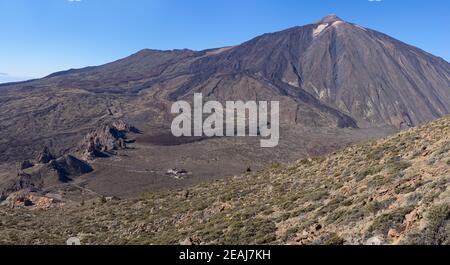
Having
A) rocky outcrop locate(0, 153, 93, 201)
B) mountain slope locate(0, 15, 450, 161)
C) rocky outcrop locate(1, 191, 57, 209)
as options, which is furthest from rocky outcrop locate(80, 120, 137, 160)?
rocky outcrop locate(1, 191, 57, 209)

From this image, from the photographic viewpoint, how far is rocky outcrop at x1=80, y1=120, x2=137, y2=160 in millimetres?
87894

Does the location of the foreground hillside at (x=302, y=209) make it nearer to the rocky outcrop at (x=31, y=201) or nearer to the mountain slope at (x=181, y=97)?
the rocky outcrop at (x=31, y=201)

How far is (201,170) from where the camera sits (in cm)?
7688

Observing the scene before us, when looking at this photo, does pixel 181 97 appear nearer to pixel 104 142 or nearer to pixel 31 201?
pixel 104 142

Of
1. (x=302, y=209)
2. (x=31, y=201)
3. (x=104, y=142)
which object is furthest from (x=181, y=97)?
(x=302, y=209)

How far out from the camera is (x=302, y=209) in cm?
1630

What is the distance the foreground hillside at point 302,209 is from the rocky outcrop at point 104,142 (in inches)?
2313

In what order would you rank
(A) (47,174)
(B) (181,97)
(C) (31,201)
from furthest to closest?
1. (B) (181,97)
2. (A) (47,174)
3. (C) (31,201)

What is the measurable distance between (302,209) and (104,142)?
87441mm

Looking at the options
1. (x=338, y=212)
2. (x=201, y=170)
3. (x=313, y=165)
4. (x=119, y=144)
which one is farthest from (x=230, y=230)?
(x=119, y=144)

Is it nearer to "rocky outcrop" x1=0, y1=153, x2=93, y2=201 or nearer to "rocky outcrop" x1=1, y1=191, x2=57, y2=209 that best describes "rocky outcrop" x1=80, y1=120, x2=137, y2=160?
"rocky outcrop" x1=0, y1=153, x2=93, y2=201

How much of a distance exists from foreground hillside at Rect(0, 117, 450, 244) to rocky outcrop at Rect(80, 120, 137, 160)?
193 ft

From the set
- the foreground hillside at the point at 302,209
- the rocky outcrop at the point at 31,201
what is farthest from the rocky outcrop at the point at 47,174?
the foreground hillside at the point at 302,209

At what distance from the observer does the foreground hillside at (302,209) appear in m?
11.7
